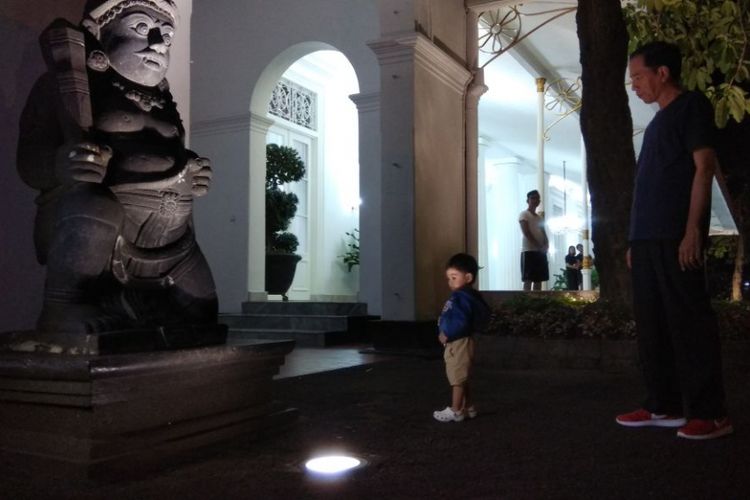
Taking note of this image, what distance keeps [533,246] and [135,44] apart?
7.60 meters

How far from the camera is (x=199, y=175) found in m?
2.97

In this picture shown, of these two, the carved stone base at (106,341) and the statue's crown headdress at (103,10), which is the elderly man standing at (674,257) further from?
Answer: the statue's crown headdress at (103,10)

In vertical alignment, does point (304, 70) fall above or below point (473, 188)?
above

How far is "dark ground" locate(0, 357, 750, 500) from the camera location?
89.2 inches

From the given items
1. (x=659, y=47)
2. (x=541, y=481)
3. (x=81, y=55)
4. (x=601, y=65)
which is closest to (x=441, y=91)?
(x=601, y=65)

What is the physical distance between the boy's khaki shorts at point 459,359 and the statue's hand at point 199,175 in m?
1.39

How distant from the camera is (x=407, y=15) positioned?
7512 mm

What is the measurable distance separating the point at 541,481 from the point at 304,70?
1119 cm

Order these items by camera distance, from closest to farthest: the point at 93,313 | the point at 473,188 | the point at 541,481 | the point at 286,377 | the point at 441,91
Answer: the point at 541,481, the point at 93,313, the point at 286,377, the point at 441,91, the point at 473,188

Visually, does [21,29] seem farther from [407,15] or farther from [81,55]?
[407,15]

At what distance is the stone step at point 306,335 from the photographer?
26.8 ft

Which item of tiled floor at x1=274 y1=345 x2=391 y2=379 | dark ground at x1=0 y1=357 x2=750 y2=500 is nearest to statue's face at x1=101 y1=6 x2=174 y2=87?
dark ground at x1=0 y1=357 x2=750 y2=500

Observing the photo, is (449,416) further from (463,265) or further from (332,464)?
(332,464)

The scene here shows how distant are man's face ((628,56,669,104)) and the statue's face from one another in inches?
79.5
